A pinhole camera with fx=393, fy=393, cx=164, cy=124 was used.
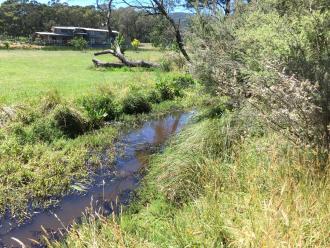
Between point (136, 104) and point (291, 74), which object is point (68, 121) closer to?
point (136, 104)

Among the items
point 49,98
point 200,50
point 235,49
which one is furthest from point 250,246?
point 49,98

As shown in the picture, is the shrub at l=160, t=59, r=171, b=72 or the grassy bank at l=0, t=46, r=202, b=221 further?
the shrub at l=160, t=59, r=171, b=72

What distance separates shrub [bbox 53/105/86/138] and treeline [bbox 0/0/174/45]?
61689 millimetres

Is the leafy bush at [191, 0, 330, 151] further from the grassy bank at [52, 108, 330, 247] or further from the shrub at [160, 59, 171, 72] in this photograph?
the shrub at [160, 59, 171, 72]

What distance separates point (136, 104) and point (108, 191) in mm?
6518

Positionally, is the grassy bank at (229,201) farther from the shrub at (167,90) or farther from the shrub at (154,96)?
the shrub at (167,90)

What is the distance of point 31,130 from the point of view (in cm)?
913

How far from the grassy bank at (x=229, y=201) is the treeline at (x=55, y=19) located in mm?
65838

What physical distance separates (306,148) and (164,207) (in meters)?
2.31

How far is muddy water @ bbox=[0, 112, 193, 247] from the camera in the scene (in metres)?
5.54

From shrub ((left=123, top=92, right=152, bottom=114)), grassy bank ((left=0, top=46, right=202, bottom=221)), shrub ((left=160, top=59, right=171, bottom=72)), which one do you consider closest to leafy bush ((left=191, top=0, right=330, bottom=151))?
grassy bank ((left=0, top=46, right=202, bottom=221))

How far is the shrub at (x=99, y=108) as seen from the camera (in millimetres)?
10977

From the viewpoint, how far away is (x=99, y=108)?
1173cm

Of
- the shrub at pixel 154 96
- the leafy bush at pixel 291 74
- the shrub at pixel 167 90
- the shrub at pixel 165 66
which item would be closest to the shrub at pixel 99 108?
the shrub at pixel 154 96
